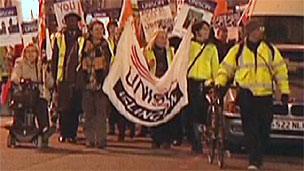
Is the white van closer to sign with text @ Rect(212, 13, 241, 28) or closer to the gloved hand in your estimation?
the gloved hand

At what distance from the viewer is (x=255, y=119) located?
14.3 meters

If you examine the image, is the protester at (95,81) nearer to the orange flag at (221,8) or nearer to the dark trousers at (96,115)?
the dark trousers at (96,115)

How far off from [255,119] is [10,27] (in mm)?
5134

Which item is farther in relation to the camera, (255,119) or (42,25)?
(42,25)

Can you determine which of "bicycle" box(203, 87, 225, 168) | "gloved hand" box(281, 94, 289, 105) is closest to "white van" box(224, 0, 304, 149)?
"bicycle" box(203, 87, 225, 168)

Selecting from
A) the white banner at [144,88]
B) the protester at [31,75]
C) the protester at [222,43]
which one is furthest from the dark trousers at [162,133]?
the protester at [31,75]

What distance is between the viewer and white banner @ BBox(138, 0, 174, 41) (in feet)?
57.5

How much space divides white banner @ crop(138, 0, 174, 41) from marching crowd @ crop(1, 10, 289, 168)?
51 centimetres

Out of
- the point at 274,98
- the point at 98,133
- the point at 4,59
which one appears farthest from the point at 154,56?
the point at 4,59

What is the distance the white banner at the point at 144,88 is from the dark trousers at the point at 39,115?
1.04 meters

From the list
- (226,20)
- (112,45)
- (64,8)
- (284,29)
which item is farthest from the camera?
(226,20)

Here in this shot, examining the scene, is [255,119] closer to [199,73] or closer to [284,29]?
[199,73]

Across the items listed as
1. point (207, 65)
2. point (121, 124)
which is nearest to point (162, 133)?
point (121, 124)

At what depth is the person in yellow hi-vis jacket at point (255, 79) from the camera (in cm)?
1416
